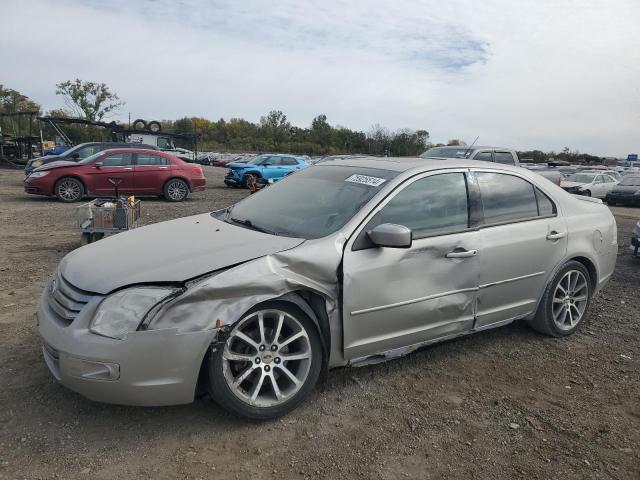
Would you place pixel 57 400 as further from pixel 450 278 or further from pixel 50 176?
pixel 50 176

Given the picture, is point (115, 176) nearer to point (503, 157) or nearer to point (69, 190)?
point (69, 190)

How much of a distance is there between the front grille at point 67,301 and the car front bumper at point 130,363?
6 centimetres

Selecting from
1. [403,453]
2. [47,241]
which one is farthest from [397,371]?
[47,241]

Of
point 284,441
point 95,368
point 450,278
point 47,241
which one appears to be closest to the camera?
point 95,368

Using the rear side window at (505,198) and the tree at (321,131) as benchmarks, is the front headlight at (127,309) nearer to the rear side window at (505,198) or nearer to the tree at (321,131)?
the rear side window at (505,198)

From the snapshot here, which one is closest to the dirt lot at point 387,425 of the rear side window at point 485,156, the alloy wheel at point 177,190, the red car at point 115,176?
the rear side window at point 485,156

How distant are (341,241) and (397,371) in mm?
1175

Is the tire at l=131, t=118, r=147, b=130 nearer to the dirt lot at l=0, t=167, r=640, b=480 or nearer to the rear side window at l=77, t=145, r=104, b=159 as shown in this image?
the rear side window at l=77, t=145, r=104, b=159

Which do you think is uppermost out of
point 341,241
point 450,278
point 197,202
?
point 341,241

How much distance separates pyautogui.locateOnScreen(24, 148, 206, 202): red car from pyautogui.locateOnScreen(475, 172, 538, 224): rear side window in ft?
35.8

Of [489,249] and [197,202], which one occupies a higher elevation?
[489,249]

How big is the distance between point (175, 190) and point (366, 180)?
11.9 metres

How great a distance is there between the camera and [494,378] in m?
3.73

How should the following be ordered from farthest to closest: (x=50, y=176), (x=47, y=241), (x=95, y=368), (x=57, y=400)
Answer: (x=50, y=176), (x=47, y=241), (x=57, y=400), (x=95, y=368)
